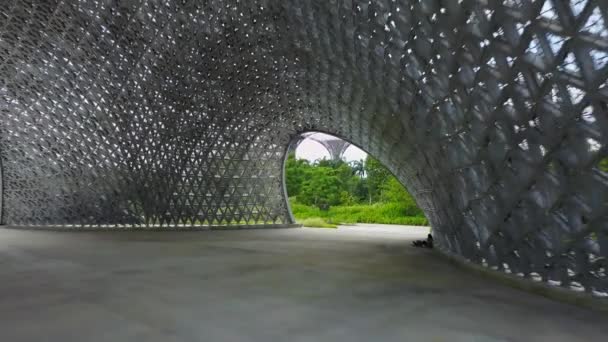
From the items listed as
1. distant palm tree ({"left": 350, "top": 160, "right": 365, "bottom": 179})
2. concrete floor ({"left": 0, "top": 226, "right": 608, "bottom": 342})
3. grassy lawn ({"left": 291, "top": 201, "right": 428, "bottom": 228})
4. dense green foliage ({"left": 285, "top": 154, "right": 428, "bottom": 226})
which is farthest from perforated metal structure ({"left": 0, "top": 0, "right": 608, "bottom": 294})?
distant palm tree ({"left": 350, "top": 160, "right": 365, "bottom": 179})

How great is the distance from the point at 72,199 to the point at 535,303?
1194 inches

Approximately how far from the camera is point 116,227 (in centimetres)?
2717

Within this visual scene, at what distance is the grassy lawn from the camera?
36.2m

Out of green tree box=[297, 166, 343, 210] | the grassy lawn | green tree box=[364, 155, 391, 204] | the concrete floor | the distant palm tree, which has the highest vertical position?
the distant palm tree

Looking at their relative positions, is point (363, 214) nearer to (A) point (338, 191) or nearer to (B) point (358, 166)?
(A) point (338, 191)

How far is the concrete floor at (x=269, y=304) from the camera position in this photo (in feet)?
16.1

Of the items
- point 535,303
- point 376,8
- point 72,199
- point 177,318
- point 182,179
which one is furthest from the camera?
point 72,199

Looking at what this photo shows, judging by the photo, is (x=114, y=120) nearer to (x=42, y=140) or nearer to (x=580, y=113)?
(x=42, y=140)

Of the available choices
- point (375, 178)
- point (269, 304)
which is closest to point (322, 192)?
point (375, 178)

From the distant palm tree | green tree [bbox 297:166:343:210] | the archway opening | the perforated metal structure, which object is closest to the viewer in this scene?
the perforated metal structure

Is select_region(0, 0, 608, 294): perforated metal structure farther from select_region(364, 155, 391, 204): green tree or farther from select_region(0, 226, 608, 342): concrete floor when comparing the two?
select_region(364, 155, 391, 204): green tree

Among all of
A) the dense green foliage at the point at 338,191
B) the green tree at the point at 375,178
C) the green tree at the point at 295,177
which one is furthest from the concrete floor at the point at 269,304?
the green tree at the point at 295,177

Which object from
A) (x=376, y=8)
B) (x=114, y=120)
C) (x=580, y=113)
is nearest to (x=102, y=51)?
(x=114, y=120)

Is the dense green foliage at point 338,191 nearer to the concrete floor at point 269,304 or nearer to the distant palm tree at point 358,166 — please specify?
the distant palm tree at point 358,166
